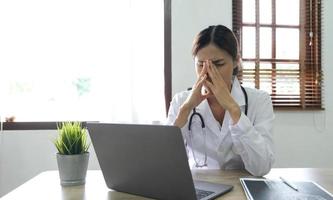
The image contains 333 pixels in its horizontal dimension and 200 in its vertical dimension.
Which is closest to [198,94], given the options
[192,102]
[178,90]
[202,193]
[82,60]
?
[192,102]

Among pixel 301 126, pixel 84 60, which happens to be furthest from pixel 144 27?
pixel 301 126

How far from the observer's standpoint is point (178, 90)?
2.24m

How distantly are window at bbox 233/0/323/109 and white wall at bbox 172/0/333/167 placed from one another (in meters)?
0.07

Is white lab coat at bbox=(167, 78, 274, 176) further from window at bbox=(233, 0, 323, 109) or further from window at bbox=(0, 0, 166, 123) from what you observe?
window at bbox=(233, 0, 323, 109)

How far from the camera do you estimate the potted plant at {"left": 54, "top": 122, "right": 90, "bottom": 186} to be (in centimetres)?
95

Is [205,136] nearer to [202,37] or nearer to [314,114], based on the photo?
[202,37]

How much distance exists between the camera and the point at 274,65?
2.35 metres

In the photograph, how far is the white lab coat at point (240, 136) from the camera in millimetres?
1150

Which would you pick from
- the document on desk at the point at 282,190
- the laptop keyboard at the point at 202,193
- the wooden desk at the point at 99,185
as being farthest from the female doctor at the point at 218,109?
the laptop keyboard at the point at 202,193

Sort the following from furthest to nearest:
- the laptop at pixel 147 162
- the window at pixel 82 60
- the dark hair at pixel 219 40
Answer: the window at pixel 82 60, the dark hair at pixel 219 40, the laptop at pixel 147 162

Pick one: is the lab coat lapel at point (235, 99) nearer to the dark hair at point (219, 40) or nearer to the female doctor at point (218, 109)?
the female doctor at point (218, 109)

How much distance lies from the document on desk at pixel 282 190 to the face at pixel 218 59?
1.77 ft

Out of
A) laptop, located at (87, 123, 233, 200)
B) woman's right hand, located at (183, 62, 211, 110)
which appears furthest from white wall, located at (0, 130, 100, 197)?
laptop, located at (87, 123, 233, 200)

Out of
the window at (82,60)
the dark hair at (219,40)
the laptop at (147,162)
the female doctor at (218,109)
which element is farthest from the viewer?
the window at (82,60)
